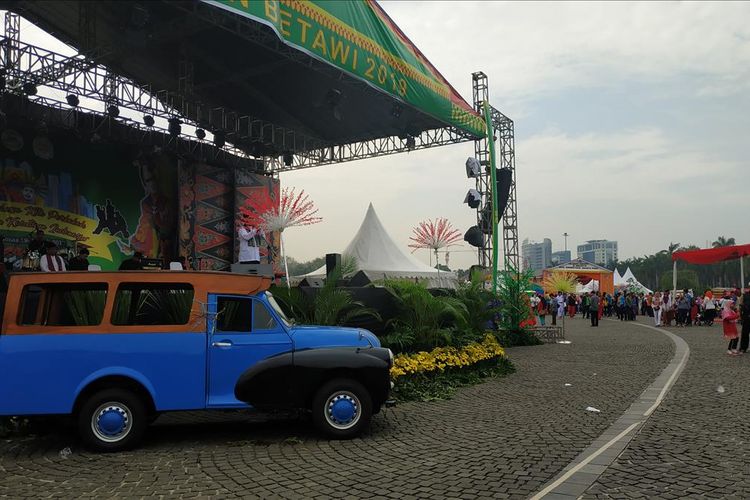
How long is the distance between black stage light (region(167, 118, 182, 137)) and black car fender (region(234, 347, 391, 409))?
17.3 metres

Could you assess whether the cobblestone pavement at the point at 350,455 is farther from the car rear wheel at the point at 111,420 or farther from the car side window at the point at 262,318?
the car side window at the point at 262,318

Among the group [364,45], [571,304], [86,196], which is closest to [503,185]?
[364,45]

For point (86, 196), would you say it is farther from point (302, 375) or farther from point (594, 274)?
point (594, 274)

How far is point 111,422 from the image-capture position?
5625 mm

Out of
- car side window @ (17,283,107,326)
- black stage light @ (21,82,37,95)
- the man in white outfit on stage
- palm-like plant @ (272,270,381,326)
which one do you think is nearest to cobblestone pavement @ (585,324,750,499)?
palm-like plant @ (272,270,381,326)

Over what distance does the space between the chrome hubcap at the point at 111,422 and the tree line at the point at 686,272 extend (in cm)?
8375

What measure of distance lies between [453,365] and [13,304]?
660 cm

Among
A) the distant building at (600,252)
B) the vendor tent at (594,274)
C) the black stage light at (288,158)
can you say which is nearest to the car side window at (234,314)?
the black stage light at (288,158)

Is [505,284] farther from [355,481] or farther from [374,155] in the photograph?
[355,481]

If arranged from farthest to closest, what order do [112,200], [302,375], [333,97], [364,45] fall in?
[112,200]
[333,97]
[364,45]
[302,375]

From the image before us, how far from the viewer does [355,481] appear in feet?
15.6

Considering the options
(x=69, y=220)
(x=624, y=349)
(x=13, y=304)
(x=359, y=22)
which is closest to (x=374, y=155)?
(x=359, y=22)

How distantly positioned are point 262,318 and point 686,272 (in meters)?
98.2

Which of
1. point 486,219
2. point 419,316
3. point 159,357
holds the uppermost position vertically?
point 486,219
